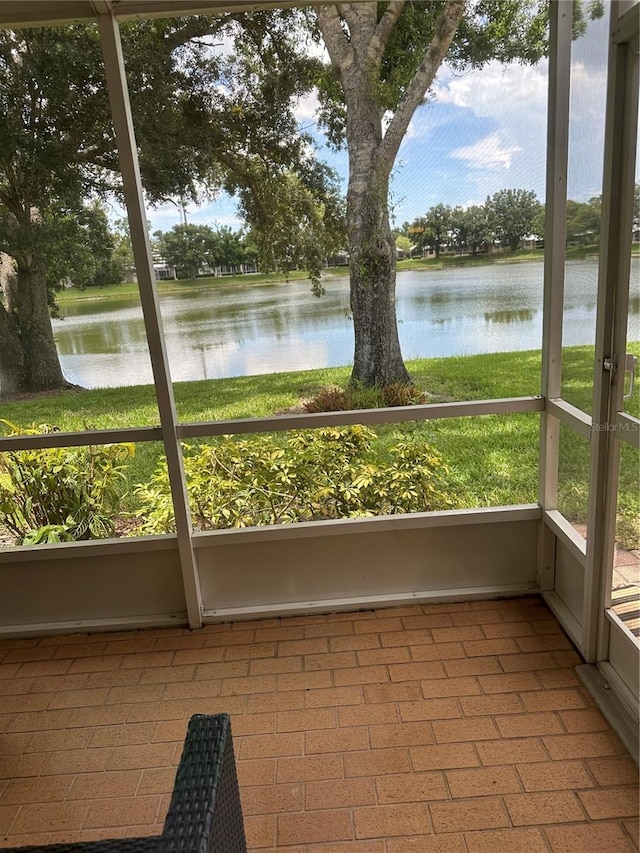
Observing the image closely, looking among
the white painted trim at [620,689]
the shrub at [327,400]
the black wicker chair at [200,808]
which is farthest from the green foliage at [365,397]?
the black wicker chair at [200,808]

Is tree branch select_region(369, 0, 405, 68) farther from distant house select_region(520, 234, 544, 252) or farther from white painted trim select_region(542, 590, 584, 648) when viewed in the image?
white painted trim select_region(542, 590, 584, 648)

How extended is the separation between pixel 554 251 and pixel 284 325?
1.22m

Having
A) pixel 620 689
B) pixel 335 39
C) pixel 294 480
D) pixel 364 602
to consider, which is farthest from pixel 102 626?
pixel 335 39

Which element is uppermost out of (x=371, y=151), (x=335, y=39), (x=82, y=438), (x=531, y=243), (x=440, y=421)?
(x=335, y=39)

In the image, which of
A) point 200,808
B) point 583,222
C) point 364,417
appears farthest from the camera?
point 364,417

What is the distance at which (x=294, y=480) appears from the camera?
2.86 meters

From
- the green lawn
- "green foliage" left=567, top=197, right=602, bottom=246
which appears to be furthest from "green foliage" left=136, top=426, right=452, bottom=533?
"green foliage" left=567, top=197, right=602, bottom=246

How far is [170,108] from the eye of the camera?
7.88 feet

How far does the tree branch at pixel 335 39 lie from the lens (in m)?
2.33

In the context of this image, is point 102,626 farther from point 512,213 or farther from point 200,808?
point 512,213

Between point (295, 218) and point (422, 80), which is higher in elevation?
point (422, 80)

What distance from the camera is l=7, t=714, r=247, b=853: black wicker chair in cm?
92

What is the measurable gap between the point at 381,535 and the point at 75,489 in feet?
5.08

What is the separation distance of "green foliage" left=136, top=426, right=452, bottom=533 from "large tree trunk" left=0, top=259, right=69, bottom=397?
0.70m
